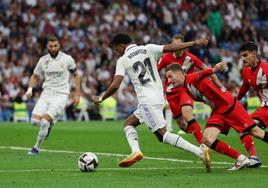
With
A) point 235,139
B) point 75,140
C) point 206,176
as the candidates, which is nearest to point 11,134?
point 75,140

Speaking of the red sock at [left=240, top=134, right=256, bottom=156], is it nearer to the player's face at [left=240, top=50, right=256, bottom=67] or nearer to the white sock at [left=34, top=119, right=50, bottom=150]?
the player's face at [left=240, top=50, right=256, bottom=67]

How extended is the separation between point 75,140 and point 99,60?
51.3ft

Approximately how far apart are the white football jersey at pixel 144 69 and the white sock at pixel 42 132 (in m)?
4.95

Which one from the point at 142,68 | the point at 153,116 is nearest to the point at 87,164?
the point at 153,116

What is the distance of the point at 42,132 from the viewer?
2048 cm

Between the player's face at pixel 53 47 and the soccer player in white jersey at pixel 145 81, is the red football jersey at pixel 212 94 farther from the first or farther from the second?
the player's face at pixel 53 47

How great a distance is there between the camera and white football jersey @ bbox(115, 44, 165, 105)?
1595 cm

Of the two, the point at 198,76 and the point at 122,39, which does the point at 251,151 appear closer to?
the point at 198,76

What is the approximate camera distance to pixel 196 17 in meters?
45.1

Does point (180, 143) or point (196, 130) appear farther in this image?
point (196, 130)

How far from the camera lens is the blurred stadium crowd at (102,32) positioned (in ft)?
126

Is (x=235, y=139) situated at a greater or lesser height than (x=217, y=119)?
lesser

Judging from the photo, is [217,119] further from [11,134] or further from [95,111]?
[95,111]

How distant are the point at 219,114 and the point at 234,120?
0.94 ft
